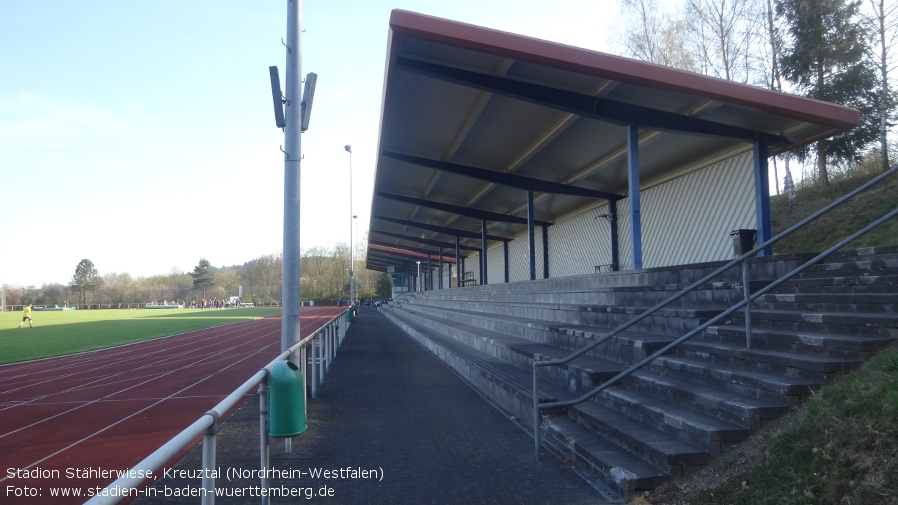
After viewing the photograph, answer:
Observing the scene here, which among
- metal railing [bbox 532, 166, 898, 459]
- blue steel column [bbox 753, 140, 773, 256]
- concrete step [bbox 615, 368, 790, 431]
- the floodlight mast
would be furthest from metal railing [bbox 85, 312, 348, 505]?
blue steel column [bbox 753, 140, 773, 256]

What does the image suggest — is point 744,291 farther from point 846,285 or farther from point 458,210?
point 458,210

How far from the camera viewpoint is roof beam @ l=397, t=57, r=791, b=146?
11.2 metres

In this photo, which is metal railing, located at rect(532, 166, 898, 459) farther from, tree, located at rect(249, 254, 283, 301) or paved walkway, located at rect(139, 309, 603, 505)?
tree, located at rect(249, 254, 283, 301)

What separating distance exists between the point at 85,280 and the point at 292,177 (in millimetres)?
116492

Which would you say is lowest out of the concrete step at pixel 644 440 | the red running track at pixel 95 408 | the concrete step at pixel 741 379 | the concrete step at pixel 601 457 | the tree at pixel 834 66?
the red running track at pixel 95 408

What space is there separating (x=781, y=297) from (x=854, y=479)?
11.0 feet

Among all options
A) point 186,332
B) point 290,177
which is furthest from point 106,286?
point 290,177

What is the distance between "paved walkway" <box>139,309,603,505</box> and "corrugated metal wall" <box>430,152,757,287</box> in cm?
675

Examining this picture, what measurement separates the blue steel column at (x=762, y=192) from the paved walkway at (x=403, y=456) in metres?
6.96

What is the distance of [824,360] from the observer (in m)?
4.73

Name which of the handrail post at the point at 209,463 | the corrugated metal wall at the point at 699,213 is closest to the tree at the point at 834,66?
the corrugated metal wall at the point at 699,213

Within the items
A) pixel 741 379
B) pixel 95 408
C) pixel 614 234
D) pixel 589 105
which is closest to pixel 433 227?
pixel 614 234

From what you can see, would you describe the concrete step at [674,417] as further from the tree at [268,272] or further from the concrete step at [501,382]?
the tree at [268,272]

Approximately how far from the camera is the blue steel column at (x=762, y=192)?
12.1 metres
